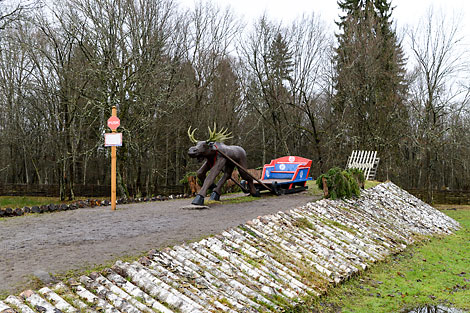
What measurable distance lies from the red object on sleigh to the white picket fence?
5.84 m

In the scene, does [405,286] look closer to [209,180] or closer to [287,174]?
[209,180]

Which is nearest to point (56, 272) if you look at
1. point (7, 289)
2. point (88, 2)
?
point (7, 289)

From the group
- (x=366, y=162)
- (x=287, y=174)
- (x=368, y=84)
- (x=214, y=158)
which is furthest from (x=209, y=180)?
(x=368, y=84)

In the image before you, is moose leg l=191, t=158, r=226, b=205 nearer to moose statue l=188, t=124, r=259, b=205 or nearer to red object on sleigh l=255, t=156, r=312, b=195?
moose statue l=188, t=124, r=259, b=205

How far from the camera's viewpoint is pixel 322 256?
6.85 m

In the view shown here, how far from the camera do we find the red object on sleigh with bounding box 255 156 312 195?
13633mm

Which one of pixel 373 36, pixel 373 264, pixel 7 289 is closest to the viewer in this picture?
pixel 7 289

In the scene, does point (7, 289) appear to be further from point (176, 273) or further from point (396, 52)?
point (396, 52)

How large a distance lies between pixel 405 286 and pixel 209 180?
17.6 feet

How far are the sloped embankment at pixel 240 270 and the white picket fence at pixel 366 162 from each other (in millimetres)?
9289

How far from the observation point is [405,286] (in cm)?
647

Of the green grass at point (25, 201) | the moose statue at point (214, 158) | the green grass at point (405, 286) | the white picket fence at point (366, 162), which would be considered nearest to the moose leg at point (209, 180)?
the moose statue at point (214, 158)

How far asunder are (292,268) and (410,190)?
2224 centimetres

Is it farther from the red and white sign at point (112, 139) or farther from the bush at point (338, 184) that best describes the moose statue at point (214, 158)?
the bush at point (338, 184)
